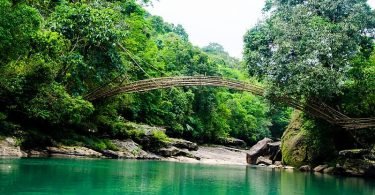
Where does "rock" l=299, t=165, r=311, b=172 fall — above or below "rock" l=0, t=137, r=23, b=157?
below

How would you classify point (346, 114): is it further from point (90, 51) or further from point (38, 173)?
point (38, 173)

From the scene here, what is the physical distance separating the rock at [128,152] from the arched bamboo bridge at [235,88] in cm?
304

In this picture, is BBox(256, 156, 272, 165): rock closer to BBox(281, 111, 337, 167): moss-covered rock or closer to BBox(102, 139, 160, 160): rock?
BBox(281, 111, 337, 167): moss-covered rock

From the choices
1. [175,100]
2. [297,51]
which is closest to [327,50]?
[297,51]

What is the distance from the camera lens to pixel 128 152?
79.3ft

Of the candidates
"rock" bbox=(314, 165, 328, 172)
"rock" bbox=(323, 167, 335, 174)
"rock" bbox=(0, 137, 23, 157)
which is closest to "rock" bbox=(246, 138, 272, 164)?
"rock" bbox=(314, 165, 328, 172)

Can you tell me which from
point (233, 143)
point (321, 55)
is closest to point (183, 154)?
point (321, 55)

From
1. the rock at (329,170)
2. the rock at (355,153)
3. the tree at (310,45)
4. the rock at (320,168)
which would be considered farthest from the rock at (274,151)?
the tree at (310,45)

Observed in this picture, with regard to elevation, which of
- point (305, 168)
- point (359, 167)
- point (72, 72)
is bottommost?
point (305, 168)

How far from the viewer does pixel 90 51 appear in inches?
828

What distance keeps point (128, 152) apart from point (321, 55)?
38.4 feet

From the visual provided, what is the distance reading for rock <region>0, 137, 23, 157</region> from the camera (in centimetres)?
1659

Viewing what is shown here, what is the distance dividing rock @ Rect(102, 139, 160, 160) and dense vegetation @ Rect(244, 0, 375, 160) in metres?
8.19

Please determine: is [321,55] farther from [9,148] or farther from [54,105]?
[9,148]
